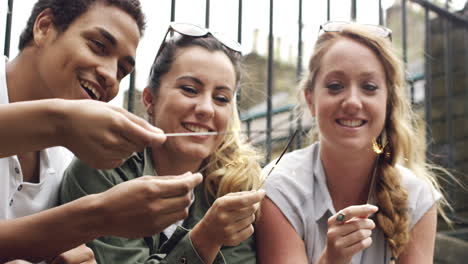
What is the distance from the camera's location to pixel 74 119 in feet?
4.32

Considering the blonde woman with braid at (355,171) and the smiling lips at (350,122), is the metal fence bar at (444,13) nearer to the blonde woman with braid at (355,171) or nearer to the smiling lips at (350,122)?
the blonde woman with braid at (355,171)

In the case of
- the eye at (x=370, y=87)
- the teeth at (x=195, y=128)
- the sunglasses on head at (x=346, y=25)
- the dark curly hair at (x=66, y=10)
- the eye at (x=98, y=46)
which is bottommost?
the teeth at (x=195, y=128)

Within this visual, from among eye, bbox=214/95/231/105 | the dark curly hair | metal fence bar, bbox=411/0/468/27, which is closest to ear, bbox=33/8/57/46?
the dark curly hair

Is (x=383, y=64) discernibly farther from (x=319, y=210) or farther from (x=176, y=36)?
(x=176, y=36)

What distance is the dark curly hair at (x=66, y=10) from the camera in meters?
2.10

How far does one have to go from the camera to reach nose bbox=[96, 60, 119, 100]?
6.75 feet

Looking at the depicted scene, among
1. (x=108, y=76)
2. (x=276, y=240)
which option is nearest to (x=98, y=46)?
(x=108, y=76)

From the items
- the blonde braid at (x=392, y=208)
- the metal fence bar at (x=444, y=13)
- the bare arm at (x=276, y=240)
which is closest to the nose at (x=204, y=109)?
the bare arm at (x=276, y=240)

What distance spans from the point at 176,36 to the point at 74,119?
1.42 metres

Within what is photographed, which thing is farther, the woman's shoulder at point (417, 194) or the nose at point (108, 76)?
the woman's shoulder at point (417, 194)

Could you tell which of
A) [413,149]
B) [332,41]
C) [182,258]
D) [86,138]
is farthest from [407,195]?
[86,138]

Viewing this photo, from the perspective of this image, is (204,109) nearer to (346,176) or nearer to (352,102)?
(352,102)

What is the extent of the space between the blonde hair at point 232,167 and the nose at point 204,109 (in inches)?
6.7

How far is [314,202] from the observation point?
266cm
